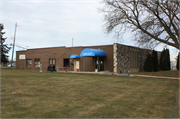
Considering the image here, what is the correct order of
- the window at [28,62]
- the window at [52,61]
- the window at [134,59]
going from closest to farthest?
the window at [134,59] < the window at [52,61] < the window at [28,62]

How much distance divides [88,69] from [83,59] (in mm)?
2028

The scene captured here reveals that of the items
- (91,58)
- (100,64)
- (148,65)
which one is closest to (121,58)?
(100,64)

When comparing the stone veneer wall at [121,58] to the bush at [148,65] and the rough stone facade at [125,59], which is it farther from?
the bush at [148,65]

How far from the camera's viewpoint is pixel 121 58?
26203mm

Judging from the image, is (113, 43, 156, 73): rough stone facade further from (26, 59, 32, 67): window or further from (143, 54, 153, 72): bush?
(26, 59, 32, 67): window

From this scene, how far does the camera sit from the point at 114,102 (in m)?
6.59

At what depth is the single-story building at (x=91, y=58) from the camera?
25.4 meters

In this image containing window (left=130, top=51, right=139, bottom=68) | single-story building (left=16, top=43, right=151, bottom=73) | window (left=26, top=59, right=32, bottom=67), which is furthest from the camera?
window (left=26, top=59, right=32, bottom=67)

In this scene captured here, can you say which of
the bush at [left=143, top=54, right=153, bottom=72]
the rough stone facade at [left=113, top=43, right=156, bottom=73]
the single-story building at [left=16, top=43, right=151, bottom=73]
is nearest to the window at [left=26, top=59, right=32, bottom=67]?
the single-story building at [left=16, top=43, right=151, bottom=73]

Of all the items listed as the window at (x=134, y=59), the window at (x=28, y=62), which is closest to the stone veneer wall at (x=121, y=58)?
the window at (x=134, y=59)

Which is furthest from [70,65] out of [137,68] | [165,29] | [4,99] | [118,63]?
[4,99]

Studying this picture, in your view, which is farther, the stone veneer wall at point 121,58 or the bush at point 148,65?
the bush at point 148,65

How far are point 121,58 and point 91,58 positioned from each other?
487cm

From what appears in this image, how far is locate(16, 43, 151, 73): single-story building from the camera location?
83.3 feet
